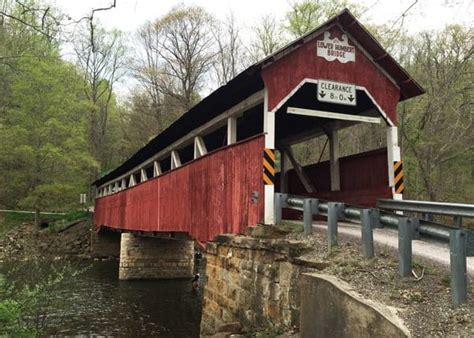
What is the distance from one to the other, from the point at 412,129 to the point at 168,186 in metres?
12.5

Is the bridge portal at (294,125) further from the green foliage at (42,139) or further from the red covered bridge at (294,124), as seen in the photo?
the green foliage at (42,139)

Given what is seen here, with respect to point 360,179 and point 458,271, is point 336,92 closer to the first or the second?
point 360,179

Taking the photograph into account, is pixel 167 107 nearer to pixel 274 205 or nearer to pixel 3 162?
pixel 3 162

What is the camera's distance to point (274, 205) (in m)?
6.36

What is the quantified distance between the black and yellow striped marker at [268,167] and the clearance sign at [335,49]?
2012 millimetres

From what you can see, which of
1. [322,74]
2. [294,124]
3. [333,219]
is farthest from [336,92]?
[294,124]

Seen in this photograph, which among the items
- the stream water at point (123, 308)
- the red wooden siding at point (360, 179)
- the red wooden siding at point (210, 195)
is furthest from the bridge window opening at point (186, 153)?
the red wooden siding at point (360, 179)

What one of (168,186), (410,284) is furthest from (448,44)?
(410,284)

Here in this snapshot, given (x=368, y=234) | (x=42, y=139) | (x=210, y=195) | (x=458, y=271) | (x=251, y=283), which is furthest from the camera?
(x=42, y=139)

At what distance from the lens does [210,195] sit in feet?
27.5

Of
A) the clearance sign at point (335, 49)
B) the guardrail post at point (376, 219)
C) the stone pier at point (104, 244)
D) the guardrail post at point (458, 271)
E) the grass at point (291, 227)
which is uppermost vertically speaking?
the clearance sign at point (335, 49)

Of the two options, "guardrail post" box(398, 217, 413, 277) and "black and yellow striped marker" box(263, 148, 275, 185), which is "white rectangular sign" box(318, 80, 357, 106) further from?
"guardrail post" box(398, 217, 413, 277)

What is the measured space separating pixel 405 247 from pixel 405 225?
20cm

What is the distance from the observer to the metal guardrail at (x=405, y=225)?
3.47 metres
